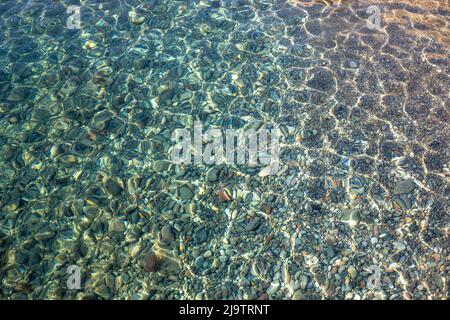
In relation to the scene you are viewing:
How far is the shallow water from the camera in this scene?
447cm

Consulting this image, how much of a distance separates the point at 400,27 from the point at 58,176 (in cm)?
577

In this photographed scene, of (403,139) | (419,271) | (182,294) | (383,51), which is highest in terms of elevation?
(383,51)

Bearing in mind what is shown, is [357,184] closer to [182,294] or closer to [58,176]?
[182,294]

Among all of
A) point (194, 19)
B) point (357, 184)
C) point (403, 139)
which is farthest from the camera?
point (194, 19)

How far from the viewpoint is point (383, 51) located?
6.57 m

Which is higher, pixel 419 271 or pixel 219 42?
pixel 219 42

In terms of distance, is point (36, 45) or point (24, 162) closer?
point (24, 162)

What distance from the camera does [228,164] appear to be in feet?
17.6

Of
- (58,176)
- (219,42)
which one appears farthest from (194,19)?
(58,176)

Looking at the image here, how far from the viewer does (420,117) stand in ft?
18.8

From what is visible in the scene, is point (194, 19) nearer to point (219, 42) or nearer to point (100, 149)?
point (219, 42)

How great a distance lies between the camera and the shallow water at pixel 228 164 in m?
4.47
